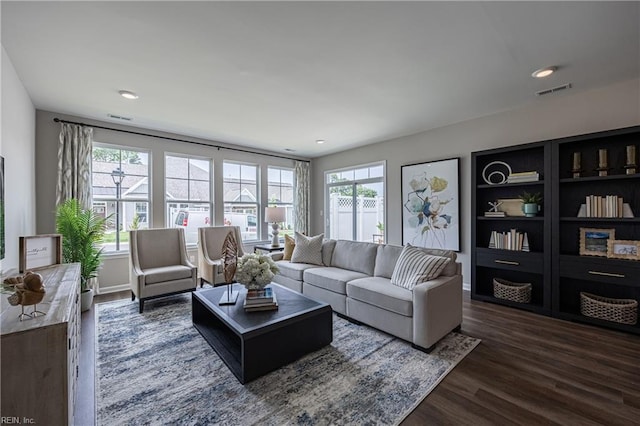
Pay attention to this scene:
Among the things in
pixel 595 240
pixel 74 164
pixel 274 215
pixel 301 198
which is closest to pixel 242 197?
pixel 274 215

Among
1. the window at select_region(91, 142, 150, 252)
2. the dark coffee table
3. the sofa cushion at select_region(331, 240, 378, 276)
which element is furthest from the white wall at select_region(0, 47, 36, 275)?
the sofa cushion at select_region(331, 240, 378, 276)

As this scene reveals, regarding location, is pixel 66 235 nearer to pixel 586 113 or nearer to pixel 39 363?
pixel 39 363

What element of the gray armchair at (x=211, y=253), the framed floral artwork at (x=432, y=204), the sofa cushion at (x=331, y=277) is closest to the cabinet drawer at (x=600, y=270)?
the framed floral artwork at (x=432, y=204)

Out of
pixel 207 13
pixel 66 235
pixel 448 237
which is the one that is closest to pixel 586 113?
pixel 448 237

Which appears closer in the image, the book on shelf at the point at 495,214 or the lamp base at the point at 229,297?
the lamp base at the point at 229,297

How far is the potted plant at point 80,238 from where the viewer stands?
323 cm

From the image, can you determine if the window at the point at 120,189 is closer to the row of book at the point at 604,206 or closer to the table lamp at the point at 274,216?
the table lamp at the point at 274,216

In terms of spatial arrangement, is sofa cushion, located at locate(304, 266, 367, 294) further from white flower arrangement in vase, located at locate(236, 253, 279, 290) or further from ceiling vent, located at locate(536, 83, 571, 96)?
ceiling vent, located at locate(536, 83, 571, 96)

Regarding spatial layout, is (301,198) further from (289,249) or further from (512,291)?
(512,291)

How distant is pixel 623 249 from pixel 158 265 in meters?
5.43

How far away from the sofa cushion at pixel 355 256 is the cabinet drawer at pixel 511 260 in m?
1.46

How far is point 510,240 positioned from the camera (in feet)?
11.6

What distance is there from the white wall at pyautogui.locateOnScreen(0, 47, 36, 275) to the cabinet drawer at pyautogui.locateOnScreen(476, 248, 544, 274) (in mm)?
4772

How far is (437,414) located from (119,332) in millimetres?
2919
